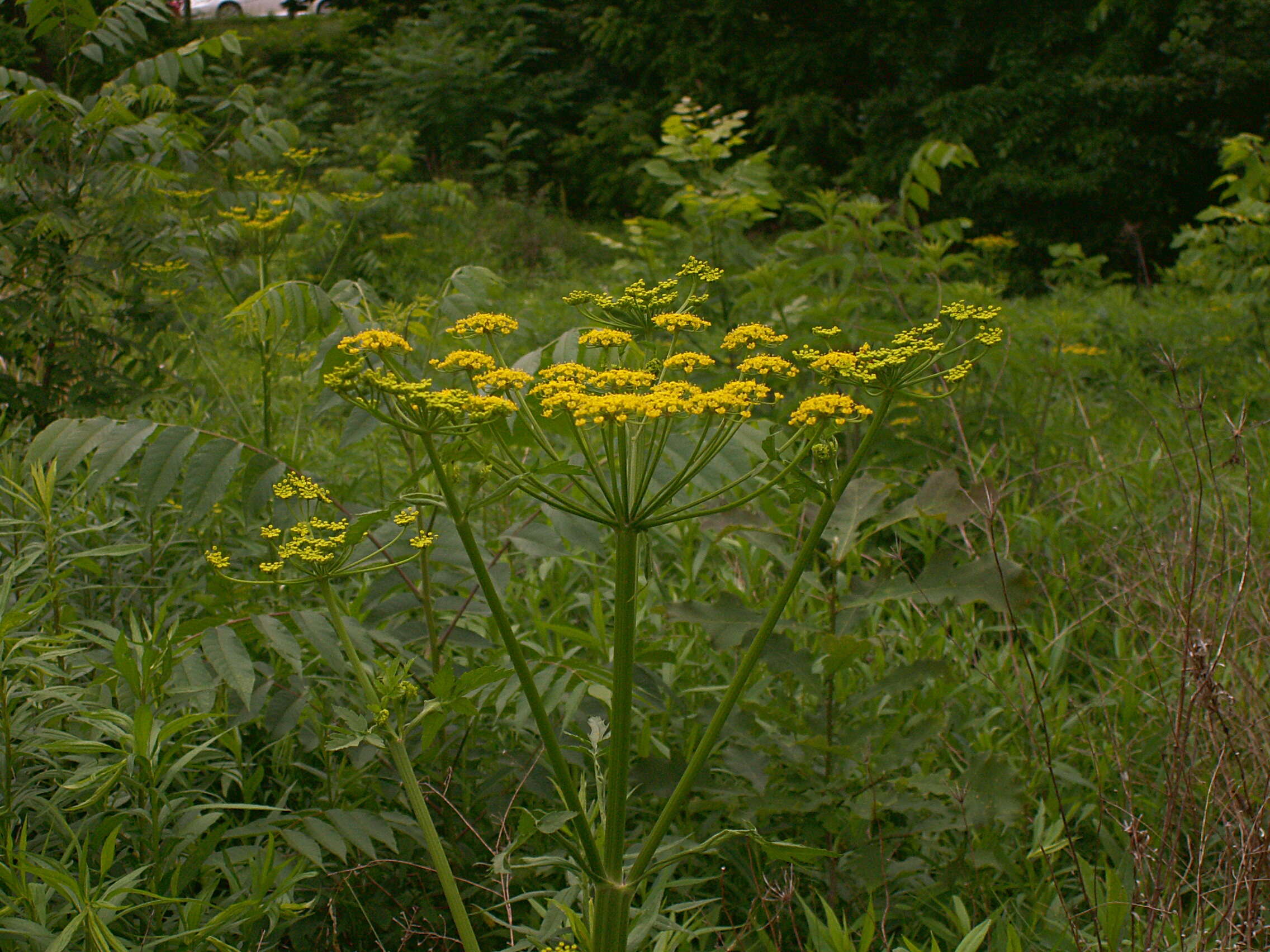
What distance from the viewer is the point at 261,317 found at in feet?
6.40

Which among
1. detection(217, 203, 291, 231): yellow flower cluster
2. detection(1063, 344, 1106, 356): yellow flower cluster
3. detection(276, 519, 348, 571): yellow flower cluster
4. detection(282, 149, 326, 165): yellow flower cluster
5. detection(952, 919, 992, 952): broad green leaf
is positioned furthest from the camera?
detection(1063, 344, 1106, 356): yellow flower cluster

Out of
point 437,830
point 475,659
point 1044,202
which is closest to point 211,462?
point 475,659

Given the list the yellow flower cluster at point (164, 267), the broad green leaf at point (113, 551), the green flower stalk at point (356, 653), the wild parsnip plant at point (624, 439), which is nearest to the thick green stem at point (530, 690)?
the wild parsnip plant at point (624, 439)

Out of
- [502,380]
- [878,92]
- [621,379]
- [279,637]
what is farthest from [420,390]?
[878,92]

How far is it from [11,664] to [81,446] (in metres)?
0.54

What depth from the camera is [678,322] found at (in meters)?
1.32

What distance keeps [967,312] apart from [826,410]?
0.30m

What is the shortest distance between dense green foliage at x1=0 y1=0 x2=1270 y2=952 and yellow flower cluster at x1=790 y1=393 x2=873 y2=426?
118 mm

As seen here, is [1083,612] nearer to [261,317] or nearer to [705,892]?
[705,892]

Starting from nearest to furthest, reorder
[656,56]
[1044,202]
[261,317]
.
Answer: [261,317]
[1044,202]
[656,56]

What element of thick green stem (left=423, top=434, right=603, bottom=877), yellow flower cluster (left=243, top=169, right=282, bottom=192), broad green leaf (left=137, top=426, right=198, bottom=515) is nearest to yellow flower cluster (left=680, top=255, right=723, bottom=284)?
thick green stem (left=423, top=434, right=603, bottom=877)

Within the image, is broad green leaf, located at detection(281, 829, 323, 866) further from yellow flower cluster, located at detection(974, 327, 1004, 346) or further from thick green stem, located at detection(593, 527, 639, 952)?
yellow flower cluster, located at detection(974, 327, 1004, 346)

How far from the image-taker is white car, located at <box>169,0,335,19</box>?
27.0 meters

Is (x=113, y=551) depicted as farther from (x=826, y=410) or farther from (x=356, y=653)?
(x=826, y=410)
